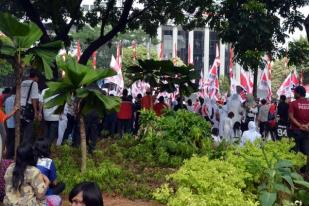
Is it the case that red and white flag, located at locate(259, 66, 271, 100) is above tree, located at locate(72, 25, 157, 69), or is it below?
below

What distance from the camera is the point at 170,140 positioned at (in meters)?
11.2

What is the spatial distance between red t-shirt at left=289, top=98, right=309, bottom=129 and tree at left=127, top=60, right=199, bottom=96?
14.8 ft

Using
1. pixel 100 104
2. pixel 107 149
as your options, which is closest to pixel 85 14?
pixel 107 149

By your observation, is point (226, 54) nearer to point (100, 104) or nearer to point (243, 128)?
point (243, 128)

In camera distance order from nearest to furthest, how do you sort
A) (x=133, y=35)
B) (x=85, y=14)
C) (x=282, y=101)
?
(x=282, y=101) < (x=85, y=14) < (x=133, y=35)

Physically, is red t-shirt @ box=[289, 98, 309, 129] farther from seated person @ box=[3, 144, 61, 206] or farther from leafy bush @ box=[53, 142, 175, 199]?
seated person @ box=[3, 144, 61, 206]

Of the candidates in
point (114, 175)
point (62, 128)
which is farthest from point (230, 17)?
point (62, 128)

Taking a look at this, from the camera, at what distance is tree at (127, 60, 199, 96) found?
44.4ft

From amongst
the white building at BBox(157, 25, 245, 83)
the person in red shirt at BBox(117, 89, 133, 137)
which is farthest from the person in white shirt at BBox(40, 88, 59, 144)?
the white building at BBox(157, 25, 245, 83)

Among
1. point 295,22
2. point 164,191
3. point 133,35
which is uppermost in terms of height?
point 133,35

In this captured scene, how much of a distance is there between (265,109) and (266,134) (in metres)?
0.85

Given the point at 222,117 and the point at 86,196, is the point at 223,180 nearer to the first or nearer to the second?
the point at 86,196

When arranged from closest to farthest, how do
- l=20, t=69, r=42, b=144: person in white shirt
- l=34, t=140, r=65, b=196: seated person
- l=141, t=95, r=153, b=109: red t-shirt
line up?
l=34, t=140, r=65, b=196: seated person → l=20, t=69, r=42, b=144: person in white shirt → l=141, t=95, r=153, b=109: red t-shirt

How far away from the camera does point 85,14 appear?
755 inches
